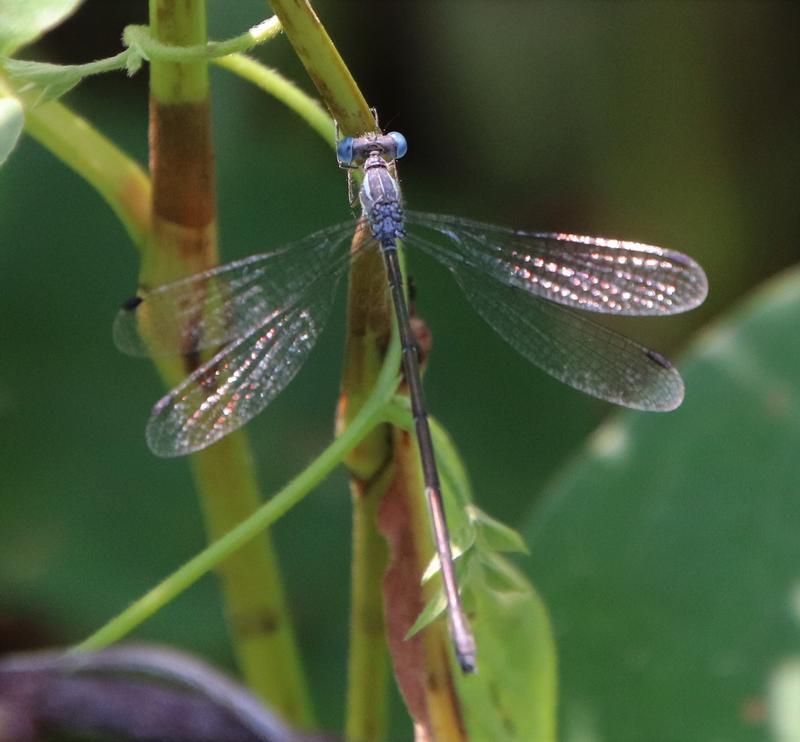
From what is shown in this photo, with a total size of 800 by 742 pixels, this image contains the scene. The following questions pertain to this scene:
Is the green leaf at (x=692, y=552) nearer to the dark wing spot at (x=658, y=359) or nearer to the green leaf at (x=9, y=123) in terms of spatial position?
the dark wing spot at (x=658, y=359)

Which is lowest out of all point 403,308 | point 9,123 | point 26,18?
point 403,308

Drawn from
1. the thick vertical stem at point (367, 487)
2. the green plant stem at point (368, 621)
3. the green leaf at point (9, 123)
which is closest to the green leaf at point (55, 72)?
the green leaf at point (9, 123)

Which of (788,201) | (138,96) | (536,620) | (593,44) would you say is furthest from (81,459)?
(788,201)

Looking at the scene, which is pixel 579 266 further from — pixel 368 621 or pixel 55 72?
pixel 55 72

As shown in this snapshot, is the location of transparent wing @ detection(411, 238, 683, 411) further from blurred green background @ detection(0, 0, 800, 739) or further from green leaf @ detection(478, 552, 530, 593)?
green leaf @ detection(478, 552, 530, 593)

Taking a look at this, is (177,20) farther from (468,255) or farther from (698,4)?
(698,4)

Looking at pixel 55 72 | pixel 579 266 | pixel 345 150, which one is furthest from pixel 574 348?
pixel 55 72

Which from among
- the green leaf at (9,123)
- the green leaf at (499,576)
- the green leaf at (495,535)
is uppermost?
the green leaf at (9,123)
